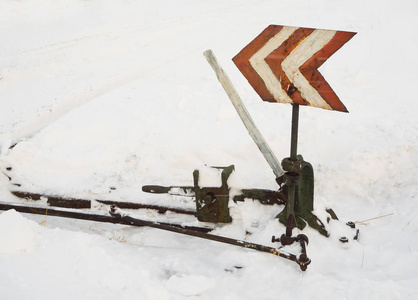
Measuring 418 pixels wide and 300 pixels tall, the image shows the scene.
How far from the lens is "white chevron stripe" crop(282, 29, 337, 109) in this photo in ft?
9.21

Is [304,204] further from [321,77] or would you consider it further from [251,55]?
[251,55]

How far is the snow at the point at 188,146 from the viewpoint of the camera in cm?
275

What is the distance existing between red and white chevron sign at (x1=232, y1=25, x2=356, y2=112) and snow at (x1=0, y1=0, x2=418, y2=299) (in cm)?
87

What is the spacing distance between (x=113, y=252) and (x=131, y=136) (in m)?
1.73

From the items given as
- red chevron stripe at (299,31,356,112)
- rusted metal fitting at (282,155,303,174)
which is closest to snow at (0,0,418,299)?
rusted metal fitting at (282,155,303,174)

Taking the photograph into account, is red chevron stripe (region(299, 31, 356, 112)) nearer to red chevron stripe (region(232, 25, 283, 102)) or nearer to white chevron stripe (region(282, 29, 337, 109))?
white chevron stripe (region(282, 29, 337, 109))

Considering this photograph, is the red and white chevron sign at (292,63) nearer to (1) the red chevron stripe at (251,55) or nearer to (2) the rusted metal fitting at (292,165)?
(1) the red chevron stripe at (251,55)

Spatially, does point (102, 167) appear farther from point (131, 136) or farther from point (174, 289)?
point (174, 289)

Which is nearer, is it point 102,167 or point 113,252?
point 113,252

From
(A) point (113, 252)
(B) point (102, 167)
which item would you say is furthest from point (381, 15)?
(A) point (113, 252)

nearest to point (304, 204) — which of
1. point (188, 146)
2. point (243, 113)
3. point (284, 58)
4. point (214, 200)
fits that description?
point (214, 200)

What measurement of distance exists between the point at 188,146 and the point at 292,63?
5.52ft

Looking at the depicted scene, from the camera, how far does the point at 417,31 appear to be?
6047mm

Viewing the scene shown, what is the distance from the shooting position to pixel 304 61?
2.88 m
